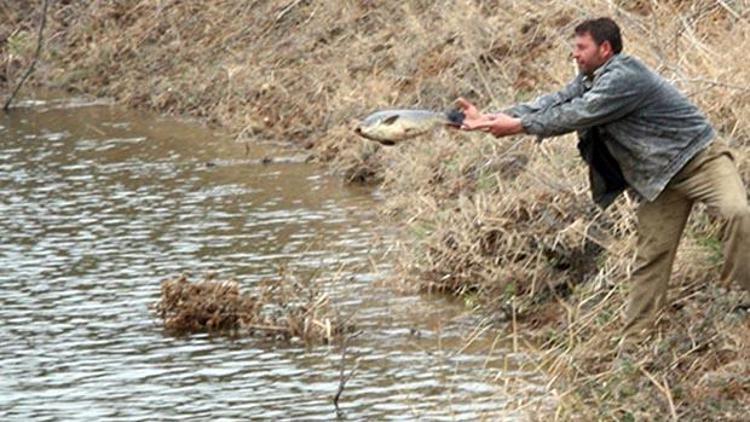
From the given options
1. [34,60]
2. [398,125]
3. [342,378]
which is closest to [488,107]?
[342,378]

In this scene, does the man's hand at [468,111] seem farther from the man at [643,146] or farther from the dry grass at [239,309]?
the dry grass at [239,309]

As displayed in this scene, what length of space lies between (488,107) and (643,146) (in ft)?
22.5

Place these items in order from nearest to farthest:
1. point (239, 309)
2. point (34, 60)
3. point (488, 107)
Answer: point (239, 309), point (488, 107), point (34, 60)

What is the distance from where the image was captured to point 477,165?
14484mm

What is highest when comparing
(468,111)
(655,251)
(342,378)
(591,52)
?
(591,52)

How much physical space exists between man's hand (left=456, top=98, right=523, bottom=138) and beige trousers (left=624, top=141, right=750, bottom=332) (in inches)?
36.8

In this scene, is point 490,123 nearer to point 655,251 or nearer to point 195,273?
point 655,251

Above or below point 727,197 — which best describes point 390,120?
above

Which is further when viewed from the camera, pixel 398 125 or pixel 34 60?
pixel 34 60

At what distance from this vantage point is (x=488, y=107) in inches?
628

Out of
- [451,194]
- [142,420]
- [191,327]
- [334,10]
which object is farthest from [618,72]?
[334,10]

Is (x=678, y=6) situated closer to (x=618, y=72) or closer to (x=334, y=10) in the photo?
(x=618, y=72)

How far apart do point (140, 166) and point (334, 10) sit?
181 inches

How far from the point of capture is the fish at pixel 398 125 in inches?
359
